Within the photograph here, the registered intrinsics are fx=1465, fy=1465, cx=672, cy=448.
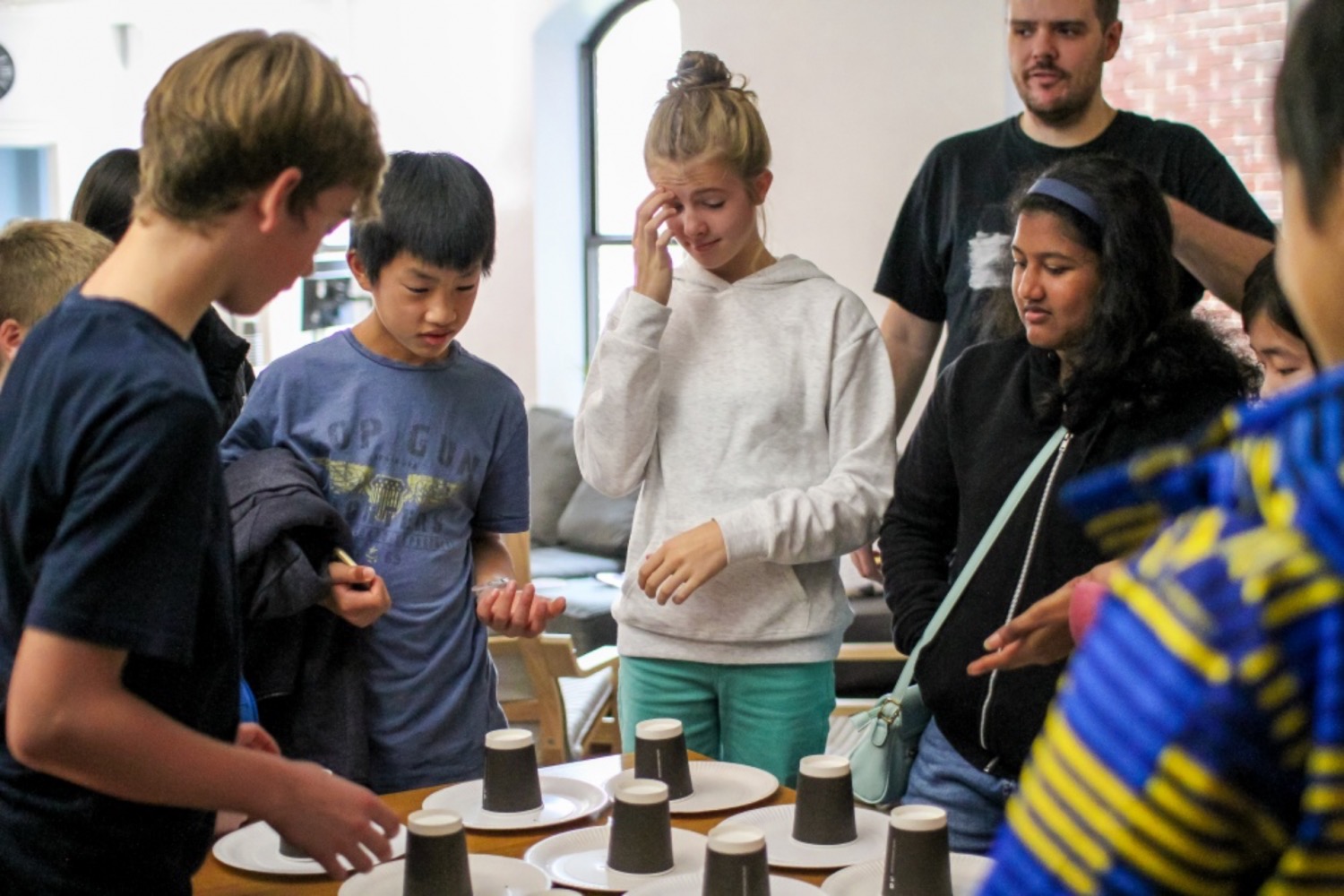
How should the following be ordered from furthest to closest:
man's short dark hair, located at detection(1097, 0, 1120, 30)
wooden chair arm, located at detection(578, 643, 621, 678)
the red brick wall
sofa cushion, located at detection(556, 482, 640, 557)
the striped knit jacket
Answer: sofa cushion, located at detection(556, 482, 640, 557) → the red brick wall → wooden chair arm, located at detection(578, 643, 621, 678) → man's short dark hair, located at detection(1097, 0, 1120, 30) → the striped knit jacket

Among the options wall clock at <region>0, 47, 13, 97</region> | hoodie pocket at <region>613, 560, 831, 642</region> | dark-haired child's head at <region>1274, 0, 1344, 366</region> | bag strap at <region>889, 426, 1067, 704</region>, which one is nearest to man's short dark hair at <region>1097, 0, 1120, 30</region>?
bag strap at <region>889, 426, 1067, 704</region>

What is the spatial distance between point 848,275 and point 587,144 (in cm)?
219

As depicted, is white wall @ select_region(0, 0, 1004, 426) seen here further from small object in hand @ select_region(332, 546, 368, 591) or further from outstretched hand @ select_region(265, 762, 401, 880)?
outstretched hand @ select_region(265, 762, 401, 880)

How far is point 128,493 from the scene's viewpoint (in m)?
1.11

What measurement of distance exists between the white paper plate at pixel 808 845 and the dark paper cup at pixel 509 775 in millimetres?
252

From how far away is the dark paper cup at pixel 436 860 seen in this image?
1.45 m

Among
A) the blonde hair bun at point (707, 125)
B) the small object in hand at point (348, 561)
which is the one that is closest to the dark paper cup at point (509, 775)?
the small object in hand at point (348, 561)

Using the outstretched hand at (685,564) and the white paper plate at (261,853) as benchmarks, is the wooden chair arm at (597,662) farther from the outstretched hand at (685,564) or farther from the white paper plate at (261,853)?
the white paper plate at (261,853)

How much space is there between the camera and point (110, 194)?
252 cm

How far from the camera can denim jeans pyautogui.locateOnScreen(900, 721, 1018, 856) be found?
6.50 feet

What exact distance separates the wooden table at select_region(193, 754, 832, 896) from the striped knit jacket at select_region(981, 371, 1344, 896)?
3.19 feet

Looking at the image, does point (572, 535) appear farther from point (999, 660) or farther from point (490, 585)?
point (999, 660)

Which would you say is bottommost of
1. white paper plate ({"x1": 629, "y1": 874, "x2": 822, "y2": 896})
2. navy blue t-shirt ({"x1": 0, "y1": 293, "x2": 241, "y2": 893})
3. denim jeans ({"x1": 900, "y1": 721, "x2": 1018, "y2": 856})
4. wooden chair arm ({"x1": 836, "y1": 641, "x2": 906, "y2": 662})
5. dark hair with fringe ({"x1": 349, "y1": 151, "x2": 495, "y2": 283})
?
wooden chair arm ({"x1": 836, "y1": 641, "x2": 906, "y2": 662})

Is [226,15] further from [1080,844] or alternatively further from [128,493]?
[1080,844]
